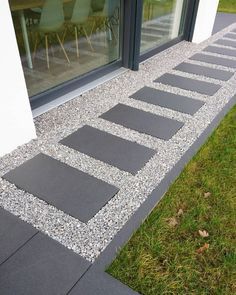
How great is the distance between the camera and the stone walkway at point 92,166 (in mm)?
1871

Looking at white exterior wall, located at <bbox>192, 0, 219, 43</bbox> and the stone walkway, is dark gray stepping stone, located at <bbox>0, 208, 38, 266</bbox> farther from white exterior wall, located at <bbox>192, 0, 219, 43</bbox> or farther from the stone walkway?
white exterior wall, located at <bbox>192, 0, 219, 43</bbox>

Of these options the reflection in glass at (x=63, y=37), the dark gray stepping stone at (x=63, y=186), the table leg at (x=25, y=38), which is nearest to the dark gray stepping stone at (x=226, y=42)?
the reflection in glass at (x=63, y=37)

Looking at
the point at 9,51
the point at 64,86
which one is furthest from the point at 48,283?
the point at 64,86

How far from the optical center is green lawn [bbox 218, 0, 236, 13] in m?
9.76

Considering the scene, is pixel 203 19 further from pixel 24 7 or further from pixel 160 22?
pixel 24 7

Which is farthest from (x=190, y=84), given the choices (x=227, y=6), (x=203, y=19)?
(x=227, y=6)

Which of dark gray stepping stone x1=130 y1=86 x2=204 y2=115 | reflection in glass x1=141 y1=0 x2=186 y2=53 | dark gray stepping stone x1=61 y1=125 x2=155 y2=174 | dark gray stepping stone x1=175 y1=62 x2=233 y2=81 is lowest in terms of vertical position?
dark gray stepping stone x1=175 y1=62 x2=233 y2=81

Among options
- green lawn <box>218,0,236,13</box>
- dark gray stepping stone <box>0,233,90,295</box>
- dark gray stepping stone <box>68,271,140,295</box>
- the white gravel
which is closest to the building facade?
the white gravel

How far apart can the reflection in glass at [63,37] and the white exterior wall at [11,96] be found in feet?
2.82

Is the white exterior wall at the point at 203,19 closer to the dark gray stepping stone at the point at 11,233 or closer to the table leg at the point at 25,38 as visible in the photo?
the table leg at the point at 25,38

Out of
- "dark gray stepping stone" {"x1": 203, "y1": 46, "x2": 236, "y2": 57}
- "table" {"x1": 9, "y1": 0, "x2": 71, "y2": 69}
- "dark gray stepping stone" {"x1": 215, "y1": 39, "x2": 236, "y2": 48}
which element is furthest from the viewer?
"dark gray stepping stone" {"x1": 215, "y1": 39, "x2": 236, "y2": 48}

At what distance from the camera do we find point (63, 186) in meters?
2.42

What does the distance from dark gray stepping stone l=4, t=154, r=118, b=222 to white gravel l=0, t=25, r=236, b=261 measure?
58mm

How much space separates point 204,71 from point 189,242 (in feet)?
12.0
